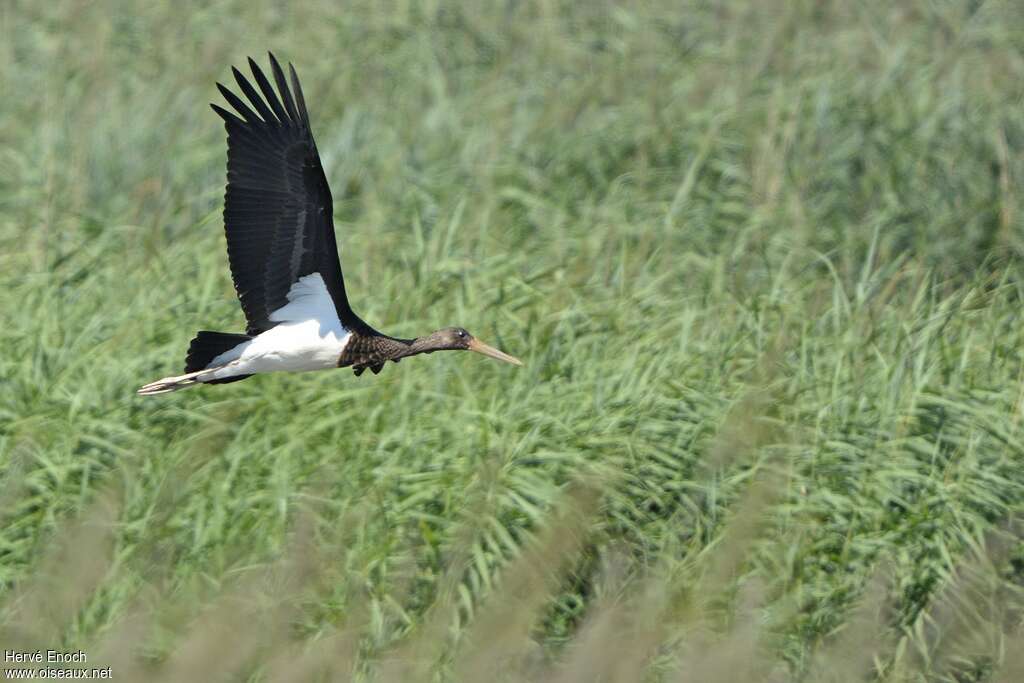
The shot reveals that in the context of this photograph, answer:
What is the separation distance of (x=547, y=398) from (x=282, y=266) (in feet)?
3.77

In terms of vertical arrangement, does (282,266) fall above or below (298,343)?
above

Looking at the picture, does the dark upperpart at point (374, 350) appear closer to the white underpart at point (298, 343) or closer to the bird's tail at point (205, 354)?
the white underpart at point (298, 343)

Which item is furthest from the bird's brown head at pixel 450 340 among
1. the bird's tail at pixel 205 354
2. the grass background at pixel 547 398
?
the bird's tail at pixel 205 354

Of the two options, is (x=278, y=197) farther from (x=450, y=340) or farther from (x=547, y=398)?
(x=547, y=398)

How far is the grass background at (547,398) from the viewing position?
5379 mm

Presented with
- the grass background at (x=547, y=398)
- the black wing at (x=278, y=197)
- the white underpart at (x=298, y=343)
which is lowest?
the grass background at (x=547, y=398)

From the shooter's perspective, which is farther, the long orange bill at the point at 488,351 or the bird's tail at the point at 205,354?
the long orange bill at the point at 488,351

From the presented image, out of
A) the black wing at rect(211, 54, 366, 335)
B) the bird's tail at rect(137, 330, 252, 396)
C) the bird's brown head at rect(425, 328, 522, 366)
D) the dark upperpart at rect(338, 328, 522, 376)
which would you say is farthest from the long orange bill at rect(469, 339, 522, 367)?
the bird's tail at rect(137, 330, 252, 396)

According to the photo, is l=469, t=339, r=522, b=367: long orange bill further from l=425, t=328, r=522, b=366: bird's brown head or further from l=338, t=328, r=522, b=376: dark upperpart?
l=338, t=328, r=522, b=376: dark upperpart

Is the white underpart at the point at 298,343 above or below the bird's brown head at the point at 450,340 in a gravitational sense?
above

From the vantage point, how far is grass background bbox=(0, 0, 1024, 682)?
538 centimetres

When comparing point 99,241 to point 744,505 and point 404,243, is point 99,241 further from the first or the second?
point 744,505

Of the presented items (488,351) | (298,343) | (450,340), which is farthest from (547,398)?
(298,343)

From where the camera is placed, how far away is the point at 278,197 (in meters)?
5.31
